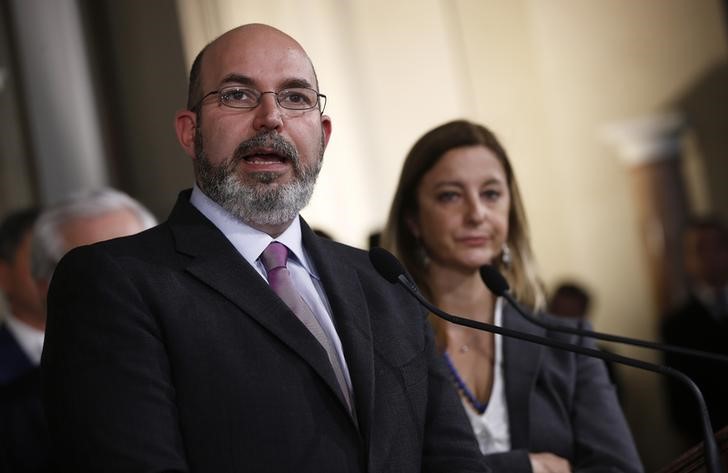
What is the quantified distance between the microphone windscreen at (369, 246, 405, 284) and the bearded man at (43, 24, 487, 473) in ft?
0.18

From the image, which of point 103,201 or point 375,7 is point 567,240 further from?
point 103,201

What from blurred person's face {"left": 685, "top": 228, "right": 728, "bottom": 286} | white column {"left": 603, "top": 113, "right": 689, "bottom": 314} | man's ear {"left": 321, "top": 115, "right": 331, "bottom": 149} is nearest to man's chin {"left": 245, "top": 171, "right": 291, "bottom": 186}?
man's ear {"left": 321, "top": 115, "right": 331, "bottom": 149}

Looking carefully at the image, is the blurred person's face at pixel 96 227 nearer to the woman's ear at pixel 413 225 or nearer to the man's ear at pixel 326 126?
the woman's ear at pixel 413 225

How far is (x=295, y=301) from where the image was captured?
1729 mm

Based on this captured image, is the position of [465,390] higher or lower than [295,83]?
lower

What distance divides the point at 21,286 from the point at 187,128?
6.38 feet

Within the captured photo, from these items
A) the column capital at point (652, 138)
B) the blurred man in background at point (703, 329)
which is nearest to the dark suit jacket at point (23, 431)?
the blurred man in background at point (703, 329)

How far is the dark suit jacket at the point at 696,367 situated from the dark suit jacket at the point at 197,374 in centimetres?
217

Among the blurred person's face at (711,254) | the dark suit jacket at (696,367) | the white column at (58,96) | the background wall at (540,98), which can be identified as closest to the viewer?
the dark suit jacket at (696,367)

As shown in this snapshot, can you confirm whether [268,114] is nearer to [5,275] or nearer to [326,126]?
[326,126]

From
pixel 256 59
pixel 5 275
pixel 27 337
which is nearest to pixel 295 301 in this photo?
pixel 256 59

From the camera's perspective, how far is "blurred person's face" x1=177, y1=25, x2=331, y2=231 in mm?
1780

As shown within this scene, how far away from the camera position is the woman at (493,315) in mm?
2459

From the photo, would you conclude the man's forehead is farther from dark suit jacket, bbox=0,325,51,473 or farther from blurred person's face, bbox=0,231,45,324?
blurred person's face, bbox=0,231,45,324
